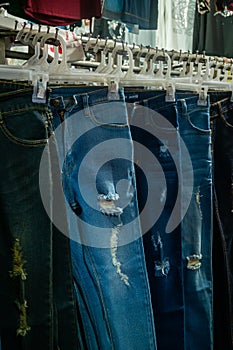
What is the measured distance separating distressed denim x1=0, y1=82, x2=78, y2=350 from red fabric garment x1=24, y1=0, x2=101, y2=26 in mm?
384

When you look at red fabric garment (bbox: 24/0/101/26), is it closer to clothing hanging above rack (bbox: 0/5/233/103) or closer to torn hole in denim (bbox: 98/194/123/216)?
clothing hanging above rack (bbox: 0/5/233/103)

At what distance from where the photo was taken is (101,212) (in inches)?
36.5

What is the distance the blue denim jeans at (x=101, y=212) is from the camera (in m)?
0.91

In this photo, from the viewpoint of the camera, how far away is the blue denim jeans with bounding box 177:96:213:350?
3.62ft

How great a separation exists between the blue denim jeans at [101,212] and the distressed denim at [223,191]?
31 centimetres

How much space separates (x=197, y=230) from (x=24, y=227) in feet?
1.55

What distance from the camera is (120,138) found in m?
0.95

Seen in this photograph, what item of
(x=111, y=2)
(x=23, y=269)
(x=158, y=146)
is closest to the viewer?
(x=23, y=269)

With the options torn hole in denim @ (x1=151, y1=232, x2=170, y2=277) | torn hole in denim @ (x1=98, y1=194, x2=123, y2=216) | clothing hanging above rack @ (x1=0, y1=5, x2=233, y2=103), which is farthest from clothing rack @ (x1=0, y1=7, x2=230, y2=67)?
torn hole in denim @ (x1=151, y1=232, x2=170, y2=277)

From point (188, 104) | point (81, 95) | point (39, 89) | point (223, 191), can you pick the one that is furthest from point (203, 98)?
point (39, 89)

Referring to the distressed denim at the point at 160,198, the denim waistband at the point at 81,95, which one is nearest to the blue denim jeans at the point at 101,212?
the denim waistband at the point at 81,95

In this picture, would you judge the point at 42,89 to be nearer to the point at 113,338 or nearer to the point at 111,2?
the point at 113,338

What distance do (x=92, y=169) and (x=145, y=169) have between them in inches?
7.2

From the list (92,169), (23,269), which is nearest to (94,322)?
(23,269)
